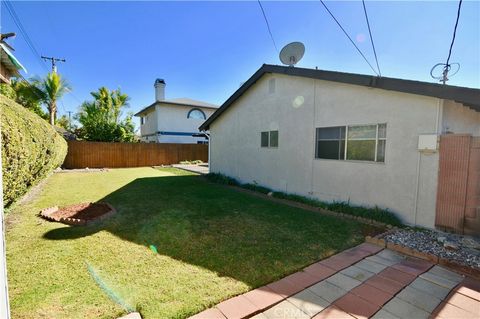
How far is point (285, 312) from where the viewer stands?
2.59 metres

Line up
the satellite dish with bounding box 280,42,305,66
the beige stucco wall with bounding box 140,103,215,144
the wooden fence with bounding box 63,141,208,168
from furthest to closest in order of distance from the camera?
the beige stucco wall with bounding box 140,103,215,144
the wooden fence with bounding box 63,141,208,168
the satellite dish with bounding box 280,42,305,66

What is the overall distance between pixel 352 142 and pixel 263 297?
5289 millimetres

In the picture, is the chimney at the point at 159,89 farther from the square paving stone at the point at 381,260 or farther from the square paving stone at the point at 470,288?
the square paving stone at the point at 470,288

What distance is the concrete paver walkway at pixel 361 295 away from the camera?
2607 mm

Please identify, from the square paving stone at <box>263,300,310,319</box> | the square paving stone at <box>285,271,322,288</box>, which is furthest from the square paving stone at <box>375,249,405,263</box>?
the square paving stone at <box>263,300,310,319</box>

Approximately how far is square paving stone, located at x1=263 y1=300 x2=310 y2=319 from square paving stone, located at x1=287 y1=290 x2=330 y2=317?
0.06 metres

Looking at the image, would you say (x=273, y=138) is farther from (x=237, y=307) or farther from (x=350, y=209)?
(x=237, y=307)

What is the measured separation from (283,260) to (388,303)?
4.85ft

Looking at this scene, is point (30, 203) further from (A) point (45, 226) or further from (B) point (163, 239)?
(B) point (163, 239)

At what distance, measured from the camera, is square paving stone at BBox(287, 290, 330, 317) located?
8.66ft

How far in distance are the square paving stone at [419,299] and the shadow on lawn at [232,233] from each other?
1.23 metres

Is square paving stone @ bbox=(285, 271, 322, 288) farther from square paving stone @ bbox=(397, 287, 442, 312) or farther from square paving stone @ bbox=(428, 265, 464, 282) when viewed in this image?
square paving stone @ bbox=(428, 265, 464, 282)

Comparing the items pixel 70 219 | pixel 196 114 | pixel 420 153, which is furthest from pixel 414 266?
pixel 196 114

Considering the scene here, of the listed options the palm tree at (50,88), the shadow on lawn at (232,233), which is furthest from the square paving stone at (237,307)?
the palm tree at (50,88)
